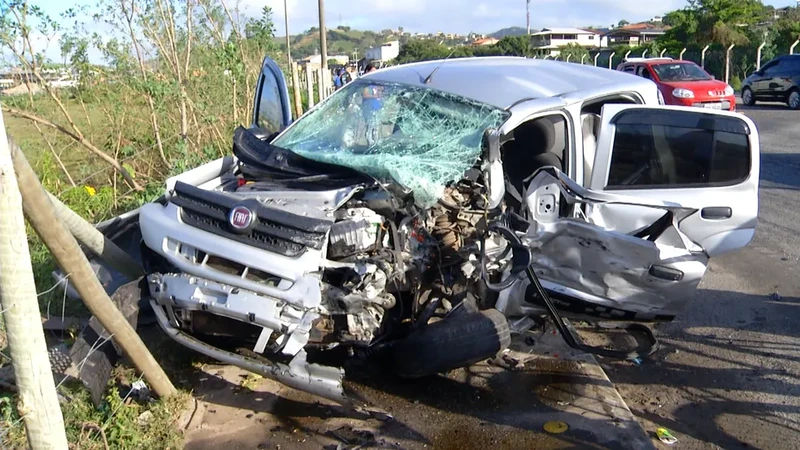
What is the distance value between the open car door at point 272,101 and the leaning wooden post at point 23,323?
3287 millimetres

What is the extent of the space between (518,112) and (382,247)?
1345mm

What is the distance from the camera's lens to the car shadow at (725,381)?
3.77m

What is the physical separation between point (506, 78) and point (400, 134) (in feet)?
3.21

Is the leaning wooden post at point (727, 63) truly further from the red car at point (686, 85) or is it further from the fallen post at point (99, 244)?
the fallen post at point (99, 244)

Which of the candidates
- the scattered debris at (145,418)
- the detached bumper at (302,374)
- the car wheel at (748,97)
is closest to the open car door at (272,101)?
the detached bumper at (302,374)

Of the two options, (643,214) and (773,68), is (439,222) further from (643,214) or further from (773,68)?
(773,68)

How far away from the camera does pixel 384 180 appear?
4.01 metres

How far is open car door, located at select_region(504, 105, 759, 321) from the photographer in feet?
13.5

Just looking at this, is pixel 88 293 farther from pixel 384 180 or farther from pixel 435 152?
pixel 435 152

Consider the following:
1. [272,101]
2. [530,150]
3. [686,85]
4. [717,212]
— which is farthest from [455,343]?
[686,85]

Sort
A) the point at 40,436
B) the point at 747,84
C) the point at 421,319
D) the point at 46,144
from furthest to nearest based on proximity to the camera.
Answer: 1. the point at 747,84
2. the point at 46,144
3. the point at 421,319
4. the point at 40,436

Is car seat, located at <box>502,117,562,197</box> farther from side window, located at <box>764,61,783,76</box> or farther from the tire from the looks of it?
side window, located at <box>764,61,783,76</box>

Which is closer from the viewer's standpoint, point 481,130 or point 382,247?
point 382,247

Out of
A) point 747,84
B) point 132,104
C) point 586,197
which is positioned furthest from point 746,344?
point 747,84
